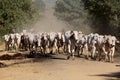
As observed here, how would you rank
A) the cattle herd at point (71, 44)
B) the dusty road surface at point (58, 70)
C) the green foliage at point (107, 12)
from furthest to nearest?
the green foliage at point (107, 12) < the cattle herd at point (71, 44) < the dusty road surface at point (58, 70)

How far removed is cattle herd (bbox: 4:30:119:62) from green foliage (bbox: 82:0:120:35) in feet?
47.8

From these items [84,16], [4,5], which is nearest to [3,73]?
[4,5]

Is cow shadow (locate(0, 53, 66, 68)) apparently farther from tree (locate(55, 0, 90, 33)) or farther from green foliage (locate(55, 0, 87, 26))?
green foliage (locate(55, 0, 87, 26))

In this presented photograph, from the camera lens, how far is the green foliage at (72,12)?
10162 centimetres

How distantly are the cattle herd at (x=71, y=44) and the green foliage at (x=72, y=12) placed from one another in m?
57.2

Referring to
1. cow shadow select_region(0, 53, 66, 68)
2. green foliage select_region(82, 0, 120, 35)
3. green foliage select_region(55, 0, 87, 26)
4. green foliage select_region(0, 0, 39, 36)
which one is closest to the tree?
green foliage select_region(55, 0, 87, 26)

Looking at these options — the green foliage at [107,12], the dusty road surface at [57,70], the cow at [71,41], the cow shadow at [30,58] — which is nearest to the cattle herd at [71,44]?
the cow at [71,41]

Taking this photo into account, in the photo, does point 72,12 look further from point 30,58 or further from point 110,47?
point 110,47

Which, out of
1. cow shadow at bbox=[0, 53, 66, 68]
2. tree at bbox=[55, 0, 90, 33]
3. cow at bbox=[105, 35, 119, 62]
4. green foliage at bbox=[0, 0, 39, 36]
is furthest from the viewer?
tree at bbox=[55, 0, 90, 33]

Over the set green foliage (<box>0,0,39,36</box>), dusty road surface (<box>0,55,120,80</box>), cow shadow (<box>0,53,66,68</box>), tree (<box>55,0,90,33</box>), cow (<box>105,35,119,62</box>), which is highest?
tree (<box>55,0,90,33</box>)

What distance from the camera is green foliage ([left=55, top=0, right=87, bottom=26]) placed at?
4001 inches

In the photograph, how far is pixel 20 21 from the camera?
6328cm

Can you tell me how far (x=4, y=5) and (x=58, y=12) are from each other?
6115 cm

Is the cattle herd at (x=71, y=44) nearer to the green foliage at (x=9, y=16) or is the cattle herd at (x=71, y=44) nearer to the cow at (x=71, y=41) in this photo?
the cow at (x=71, y=41)
